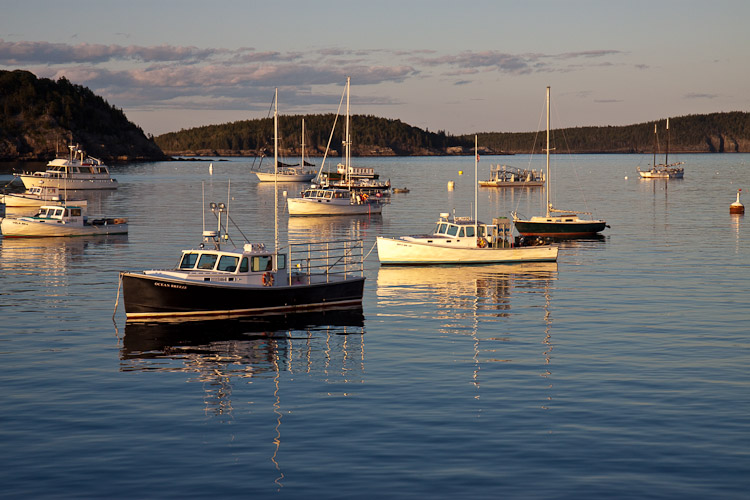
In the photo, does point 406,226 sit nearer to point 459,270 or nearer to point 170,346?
point 459,270

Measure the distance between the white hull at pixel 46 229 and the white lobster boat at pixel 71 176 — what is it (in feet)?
243

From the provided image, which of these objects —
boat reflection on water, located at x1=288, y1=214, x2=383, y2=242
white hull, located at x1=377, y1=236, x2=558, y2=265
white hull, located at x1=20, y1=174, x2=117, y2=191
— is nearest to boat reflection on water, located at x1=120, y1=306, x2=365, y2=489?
white hull, located at x1=377, y1=236, x2=558, y2=265

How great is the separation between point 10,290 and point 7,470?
28.7 meters

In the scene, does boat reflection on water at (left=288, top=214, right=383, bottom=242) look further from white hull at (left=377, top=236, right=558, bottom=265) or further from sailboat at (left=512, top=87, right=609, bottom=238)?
white hull at (left=377, top=236, right=558, bottom=265)

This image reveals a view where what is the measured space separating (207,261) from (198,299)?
5.39 ft

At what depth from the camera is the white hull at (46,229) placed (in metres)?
71.1

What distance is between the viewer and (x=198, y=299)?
36469 millimetres

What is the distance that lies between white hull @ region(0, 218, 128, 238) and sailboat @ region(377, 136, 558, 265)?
2893 centimetres

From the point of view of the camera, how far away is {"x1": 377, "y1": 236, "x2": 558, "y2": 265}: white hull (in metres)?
55.5

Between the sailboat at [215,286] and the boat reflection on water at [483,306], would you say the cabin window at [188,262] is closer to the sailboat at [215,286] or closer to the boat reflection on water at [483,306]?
the sailboat at [215,286]

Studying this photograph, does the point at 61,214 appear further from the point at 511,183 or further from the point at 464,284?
the point at 511,183

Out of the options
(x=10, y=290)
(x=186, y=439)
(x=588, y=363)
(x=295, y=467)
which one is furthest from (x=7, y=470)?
(x=10, y=290)

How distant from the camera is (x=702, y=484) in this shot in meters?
18.5

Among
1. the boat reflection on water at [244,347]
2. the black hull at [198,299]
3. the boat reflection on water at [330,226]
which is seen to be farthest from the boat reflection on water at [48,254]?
the boat reflection on water at [244,347]
